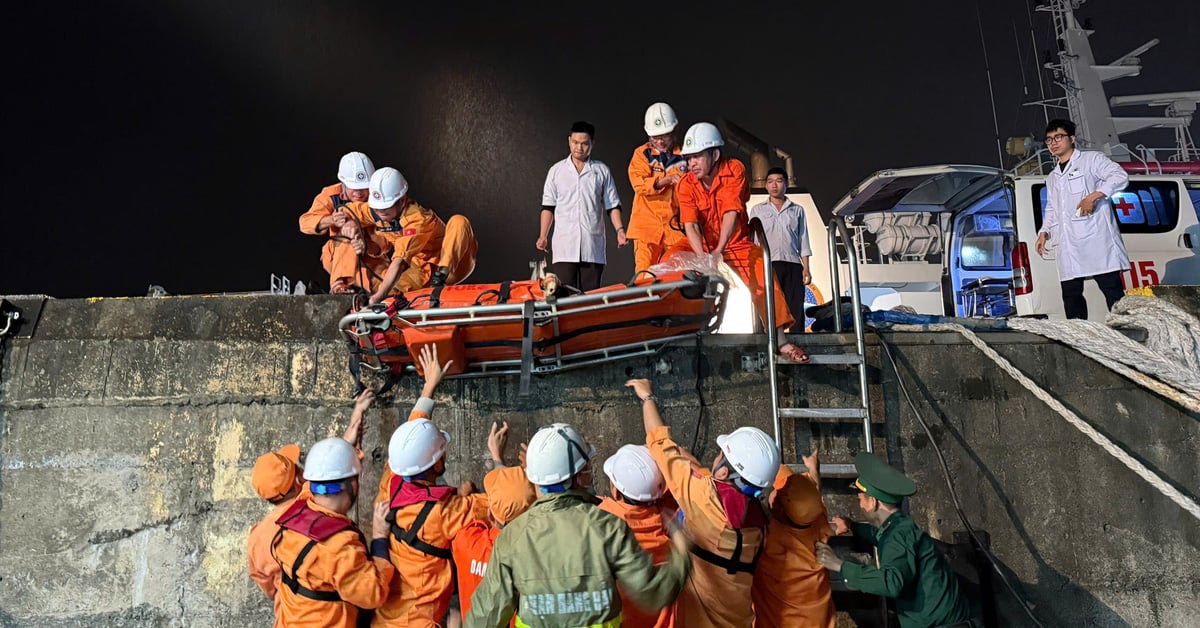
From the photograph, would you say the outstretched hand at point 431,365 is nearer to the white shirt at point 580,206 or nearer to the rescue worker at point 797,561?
the white shirt at point 580,206

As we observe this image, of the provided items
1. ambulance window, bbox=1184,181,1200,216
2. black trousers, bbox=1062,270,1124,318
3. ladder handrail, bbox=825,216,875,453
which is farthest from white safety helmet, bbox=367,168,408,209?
ambulance window, bbox=1184,181,1200,216

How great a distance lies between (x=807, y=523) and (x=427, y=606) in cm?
190

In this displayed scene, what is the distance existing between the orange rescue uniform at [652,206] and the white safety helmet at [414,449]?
2177 mm

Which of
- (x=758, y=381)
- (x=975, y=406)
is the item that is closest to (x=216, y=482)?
(x=758, y=381)

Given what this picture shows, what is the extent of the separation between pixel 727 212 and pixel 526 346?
5.70 feet

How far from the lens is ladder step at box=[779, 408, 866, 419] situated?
4.38 m

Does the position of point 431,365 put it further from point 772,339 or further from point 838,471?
point 838,471

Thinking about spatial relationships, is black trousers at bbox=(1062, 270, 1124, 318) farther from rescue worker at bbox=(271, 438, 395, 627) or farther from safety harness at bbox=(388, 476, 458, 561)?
rescue worker at bbox=(271, 438, 395, 627)

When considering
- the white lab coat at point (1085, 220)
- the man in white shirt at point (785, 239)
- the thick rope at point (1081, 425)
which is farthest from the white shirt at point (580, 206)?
the white lab coat at point (1085, 220)

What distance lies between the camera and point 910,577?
3.48 meters

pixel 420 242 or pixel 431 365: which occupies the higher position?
pixel 420 242

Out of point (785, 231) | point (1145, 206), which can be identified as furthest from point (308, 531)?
point (1145, 206)

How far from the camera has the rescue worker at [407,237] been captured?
15.4ft

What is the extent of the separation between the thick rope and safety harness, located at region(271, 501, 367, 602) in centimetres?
366
